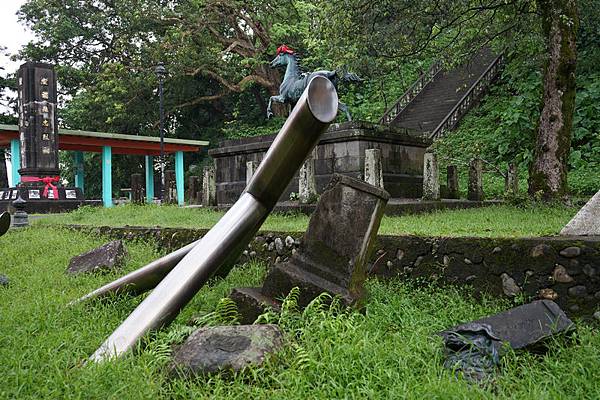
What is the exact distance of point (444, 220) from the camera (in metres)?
7.69

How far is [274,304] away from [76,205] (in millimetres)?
17914

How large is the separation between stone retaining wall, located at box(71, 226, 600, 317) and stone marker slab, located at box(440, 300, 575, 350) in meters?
0.50

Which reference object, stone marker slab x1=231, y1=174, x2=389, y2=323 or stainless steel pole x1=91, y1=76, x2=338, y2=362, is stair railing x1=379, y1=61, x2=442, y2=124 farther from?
stainless steel pole x1=91, y1=76, x2=338, y2=362

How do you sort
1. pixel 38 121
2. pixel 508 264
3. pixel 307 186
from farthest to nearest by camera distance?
1. pixel 38 121
2. pixel 307 186
3. pixel 508 264

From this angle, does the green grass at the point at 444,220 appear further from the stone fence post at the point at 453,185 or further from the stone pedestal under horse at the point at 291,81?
the stone pedestal under horse at the point at 291,81

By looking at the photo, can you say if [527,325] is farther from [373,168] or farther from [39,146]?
[39,146]

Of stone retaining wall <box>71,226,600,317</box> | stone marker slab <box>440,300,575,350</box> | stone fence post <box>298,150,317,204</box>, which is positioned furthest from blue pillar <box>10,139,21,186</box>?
stone marker slab <box>440,300,575,350</box>

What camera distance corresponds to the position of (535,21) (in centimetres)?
1117

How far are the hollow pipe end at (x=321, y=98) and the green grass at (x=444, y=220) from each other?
2.31 meters

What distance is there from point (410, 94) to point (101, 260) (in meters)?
17.5

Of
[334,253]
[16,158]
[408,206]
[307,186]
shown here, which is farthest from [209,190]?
[16,158]

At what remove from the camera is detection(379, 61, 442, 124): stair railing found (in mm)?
20391

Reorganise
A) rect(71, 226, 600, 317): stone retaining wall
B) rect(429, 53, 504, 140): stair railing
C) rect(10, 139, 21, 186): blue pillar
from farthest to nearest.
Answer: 1. rect(10, 139, 21, 186): blue pillar
2. rect(429, 53, 504, 140): stair railing
3. rect(71, 226, 600, 317): stone retaining wall

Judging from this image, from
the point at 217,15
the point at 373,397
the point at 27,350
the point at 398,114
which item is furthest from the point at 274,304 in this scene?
the point at 217,15
